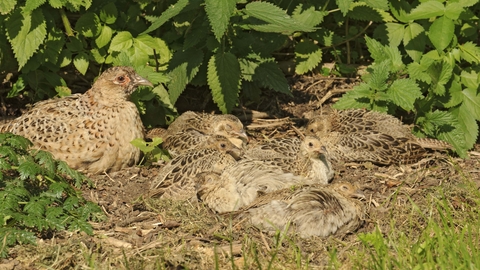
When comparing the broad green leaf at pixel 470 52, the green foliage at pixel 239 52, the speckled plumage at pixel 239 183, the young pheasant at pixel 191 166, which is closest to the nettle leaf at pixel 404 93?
the green foliage at pixel 239 52

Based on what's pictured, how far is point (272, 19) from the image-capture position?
789 centimetres

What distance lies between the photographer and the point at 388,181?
789cm

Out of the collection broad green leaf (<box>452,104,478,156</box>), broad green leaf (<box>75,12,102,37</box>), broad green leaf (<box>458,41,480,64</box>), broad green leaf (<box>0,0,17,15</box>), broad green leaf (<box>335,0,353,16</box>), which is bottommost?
broad green leaf (<box>452,104,478,156</box>)

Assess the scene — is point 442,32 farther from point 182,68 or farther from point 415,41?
point 182,68

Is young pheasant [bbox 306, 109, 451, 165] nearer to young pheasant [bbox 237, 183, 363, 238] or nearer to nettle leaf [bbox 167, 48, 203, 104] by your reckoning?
nettle leaf [bbox 167, 48, 203, 104]

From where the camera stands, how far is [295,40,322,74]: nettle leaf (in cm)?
958

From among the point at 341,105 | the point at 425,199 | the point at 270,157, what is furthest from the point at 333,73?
the point at 425,199

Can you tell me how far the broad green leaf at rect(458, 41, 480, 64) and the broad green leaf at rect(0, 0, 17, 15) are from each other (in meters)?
4.60

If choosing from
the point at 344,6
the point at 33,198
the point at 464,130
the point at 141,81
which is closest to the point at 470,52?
the point at 464,130

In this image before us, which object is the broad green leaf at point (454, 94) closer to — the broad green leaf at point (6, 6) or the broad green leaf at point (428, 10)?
the broad green leaf at point (428, 10)

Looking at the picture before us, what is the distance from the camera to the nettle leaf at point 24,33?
8.02 m

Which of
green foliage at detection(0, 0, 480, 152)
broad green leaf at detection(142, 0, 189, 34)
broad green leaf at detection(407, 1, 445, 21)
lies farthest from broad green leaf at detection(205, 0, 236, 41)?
broad green leaf at detection(407, 1, 445, 21)

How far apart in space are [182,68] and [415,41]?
2.55 metres

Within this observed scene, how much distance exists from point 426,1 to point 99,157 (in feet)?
12.3
